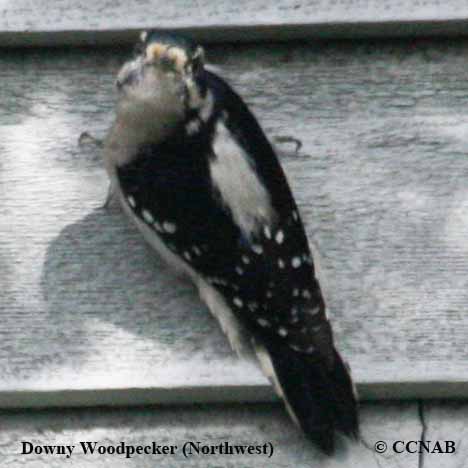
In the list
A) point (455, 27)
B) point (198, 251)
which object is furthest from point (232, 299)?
point (455, 27)

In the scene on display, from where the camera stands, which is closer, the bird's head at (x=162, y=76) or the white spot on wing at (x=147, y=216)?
the bird's head at (x=162, y=76)

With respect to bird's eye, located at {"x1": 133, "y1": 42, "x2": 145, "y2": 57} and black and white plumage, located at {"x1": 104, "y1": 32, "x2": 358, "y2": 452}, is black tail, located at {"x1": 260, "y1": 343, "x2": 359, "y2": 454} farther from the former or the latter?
bird's eye, located at {"x1": 133, "y1": 42, "x2": 145, "y2": 57}

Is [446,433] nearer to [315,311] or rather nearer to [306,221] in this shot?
[315,311]

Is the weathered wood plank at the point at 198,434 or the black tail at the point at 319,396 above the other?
the black tail at the point at 319,396

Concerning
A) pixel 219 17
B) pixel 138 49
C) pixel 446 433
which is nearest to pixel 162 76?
pixel 138 49

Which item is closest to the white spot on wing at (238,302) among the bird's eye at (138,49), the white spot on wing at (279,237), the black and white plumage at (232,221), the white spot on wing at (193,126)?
the black and white plumage at (232,221)

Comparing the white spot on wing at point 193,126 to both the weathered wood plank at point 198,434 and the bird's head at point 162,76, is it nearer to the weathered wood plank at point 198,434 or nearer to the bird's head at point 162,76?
the bird's head at point 162,76

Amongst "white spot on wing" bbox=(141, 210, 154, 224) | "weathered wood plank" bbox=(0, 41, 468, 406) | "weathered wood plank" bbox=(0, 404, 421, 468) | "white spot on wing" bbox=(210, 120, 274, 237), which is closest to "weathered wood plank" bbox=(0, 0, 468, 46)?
"weathered wood plank" bbox=(0, 41, 468, 406)

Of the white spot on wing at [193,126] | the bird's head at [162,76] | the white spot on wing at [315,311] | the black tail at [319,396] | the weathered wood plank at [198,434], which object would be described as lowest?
the weathered wood plank at [198,434]
